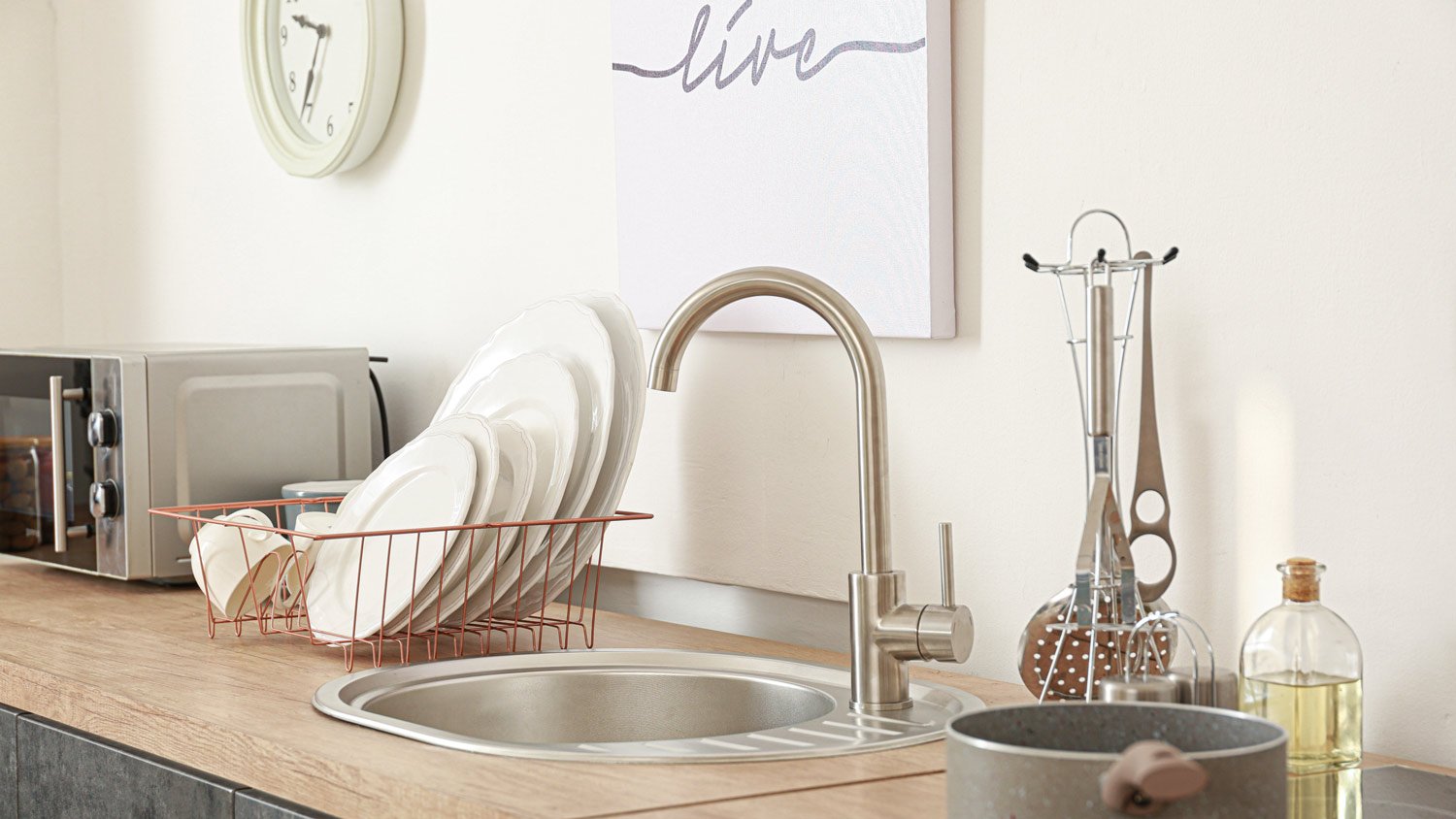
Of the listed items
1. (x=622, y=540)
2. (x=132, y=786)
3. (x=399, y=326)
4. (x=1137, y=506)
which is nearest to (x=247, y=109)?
(x=399, y=326)

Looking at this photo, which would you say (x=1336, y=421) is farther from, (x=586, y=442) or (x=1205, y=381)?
(x=586, y=442)

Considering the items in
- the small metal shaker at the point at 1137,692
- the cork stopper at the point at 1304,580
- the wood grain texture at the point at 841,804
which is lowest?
the wood grain texture at the point at 841,804

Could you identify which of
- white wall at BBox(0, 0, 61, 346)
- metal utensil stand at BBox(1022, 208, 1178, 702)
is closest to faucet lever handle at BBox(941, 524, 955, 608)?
metal utensil stand at BBox(1022, 208, 1178, 702)

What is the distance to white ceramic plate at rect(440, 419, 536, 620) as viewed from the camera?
1.55 m

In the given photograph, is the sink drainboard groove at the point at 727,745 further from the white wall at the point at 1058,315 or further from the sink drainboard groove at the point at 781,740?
the white wall at the point at 1058,315

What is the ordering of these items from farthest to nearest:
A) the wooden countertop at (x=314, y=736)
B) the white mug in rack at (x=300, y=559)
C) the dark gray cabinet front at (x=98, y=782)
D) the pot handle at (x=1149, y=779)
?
the white mug in rack at (x=300, y=559), the dark gray cabinet front at (x=98, y=782), the wooden countertop at (x=314, y=736), the pot handle at (x=1149, y=779)

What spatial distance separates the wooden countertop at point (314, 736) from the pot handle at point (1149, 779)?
1.03 ft

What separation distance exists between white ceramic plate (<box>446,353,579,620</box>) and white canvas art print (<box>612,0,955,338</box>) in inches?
4.7

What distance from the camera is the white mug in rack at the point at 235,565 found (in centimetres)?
161

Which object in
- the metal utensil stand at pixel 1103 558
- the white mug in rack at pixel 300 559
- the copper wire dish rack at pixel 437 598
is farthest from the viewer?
the white mug in rack at pixel 300 559

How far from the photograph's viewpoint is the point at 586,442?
1.61m

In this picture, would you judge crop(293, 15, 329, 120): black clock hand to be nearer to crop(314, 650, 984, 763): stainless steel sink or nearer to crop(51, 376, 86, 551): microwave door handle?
crop(51, 376, 86, 551): microwave door handle

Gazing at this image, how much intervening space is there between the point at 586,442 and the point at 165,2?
1.34m

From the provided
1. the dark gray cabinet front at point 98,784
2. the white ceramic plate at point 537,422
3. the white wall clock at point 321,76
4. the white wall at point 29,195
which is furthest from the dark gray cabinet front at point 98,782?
the white wall at point 29,195
